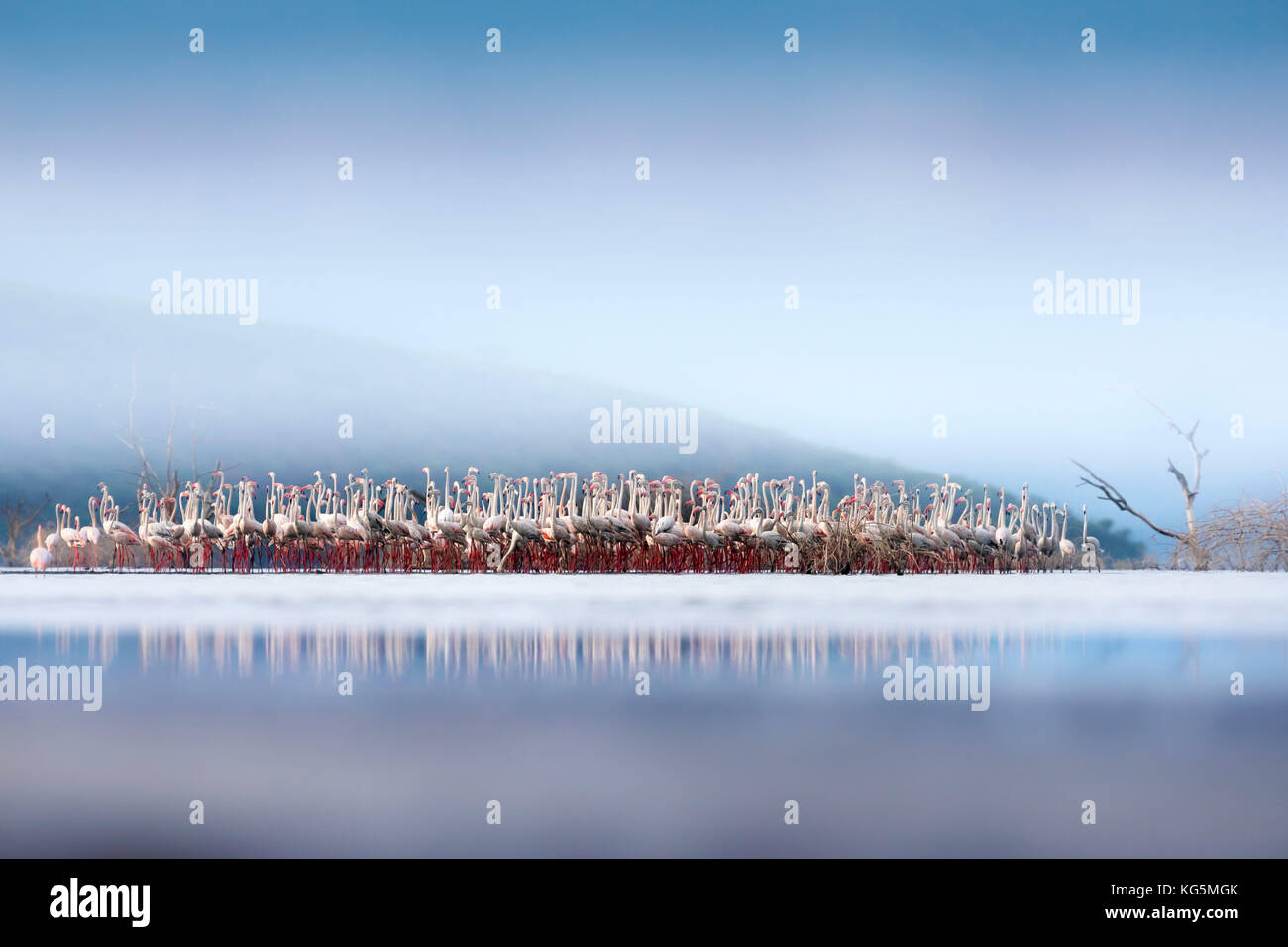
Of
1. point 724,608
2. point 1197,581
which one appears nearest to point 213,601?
point 724,608

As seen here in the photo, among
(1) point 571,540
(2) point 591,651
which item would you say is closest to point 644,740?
(2) point 591,651

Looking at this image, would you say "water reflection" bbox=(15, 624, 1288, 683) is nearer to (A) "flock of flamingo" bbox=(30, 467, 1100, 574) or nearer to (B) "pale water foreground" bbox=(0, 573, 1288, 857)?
(B) "pale water foreground" bbox=(0, 573, 1288, 857)

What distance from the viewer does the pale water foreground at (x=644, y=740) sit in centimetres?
323

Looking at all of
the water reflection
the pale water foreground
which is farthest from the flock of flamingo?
the water reflection

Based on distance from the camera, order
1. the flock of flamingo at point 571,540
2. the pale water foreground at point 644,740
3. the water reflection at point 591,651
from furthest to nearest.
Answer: the flock of flamingo at point 571,540 → the water reflection at point 591,651 → the pale water foreground at point 644,740

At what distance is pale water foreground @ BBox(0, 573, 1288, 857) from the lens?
3230 mm

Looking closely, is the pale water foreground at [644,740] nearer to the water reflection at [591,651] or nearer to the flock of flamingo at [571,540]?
the water reflection at [591,651]

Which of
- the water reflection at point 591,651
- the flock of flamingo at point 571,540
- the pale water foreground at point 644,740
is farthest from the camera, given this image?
the flock of flamingo at point 571,540

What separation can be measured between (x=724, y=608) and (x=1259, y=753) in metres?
4.68

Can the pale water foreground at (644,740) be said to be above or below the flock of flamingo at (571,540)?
below

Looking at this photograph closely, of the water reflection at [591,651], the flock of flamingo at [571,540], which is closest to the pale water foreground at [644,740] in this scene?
the water reflection at [591,651]

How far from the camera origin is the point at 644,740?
13.5 feet
